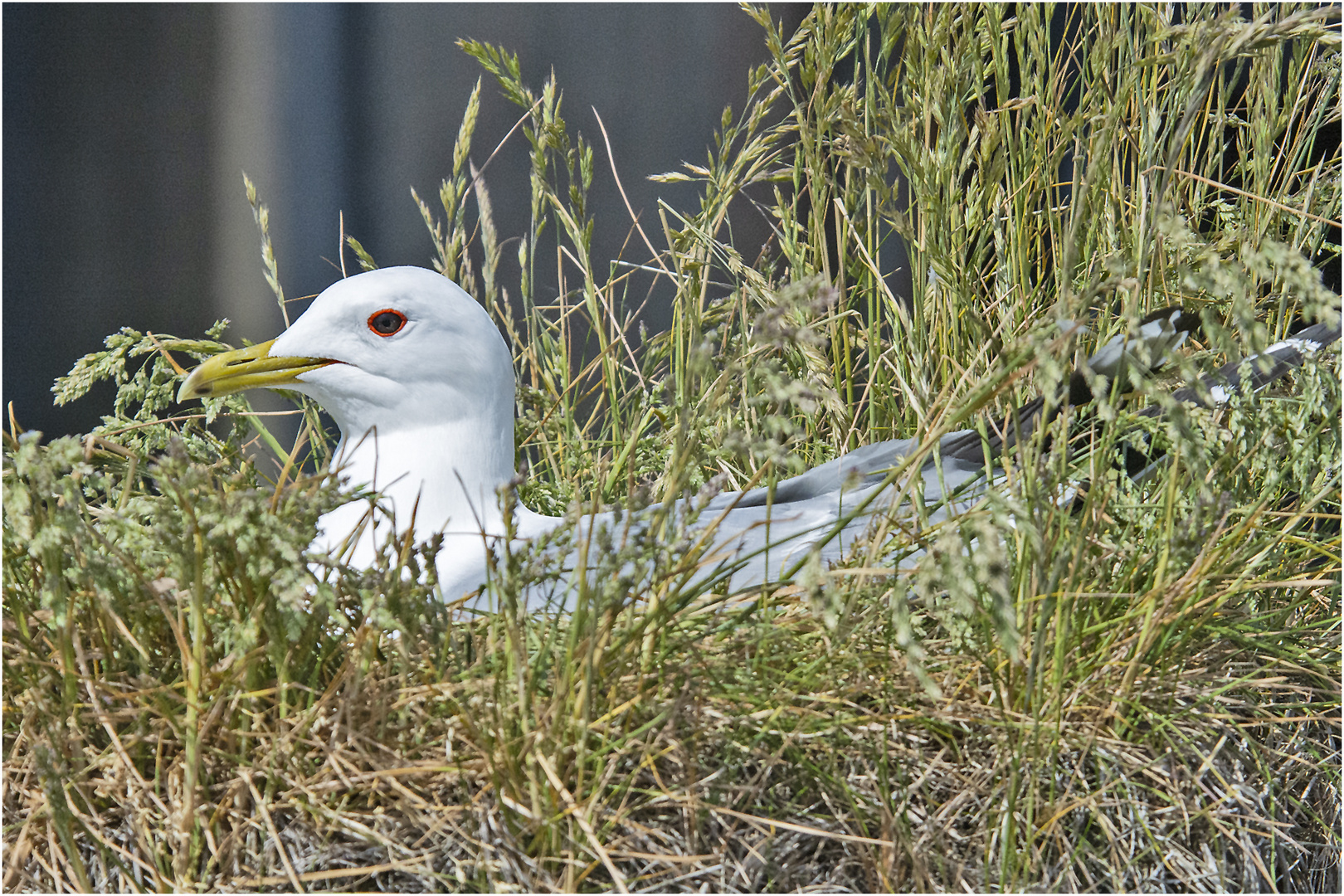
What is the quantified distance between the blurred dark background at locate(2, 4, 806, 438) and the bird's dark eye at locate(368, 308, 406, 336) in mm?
1341

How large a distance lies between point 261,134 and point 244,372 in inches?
65.0

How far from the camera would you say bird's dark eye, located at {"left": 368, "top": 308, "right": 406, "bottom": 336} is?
133 cm

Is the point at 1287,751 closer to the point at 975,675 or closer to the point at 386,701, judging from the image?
the point at 975,675

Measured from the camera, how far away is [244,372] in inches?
52.8

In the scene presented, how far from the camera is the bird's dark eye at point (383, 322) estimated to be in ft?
4.36

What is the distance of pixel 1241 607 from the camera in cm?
113

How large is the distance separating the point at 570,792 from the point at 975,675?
0.37m

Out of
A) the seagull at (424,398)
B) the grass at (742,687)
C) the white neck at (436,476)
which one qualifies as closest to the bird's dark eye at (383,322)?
the seagull at (424,398)

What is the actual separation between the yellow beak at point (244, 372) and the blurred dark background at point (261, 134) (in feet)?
4.39

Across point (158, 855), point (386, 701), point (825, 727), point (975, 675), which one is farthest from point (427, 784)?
point (975, 675)

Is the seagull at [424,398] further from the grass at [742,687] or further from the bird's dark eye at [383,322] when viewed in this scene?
the grass at [742,687]

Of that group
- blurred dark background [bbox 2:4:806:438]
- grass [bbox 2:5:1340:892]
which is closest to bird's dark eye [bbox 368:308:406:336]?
grass [bbox 2:5:1340:892]

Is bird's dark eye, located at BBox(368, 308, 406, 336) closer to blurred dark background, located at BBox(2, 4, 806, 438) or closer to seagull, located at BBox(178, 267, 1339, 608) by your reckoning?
seagull, located at BBox(178, 267, 1339, 608)

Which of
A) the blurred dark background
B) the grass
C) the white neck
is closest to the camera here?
the grass
